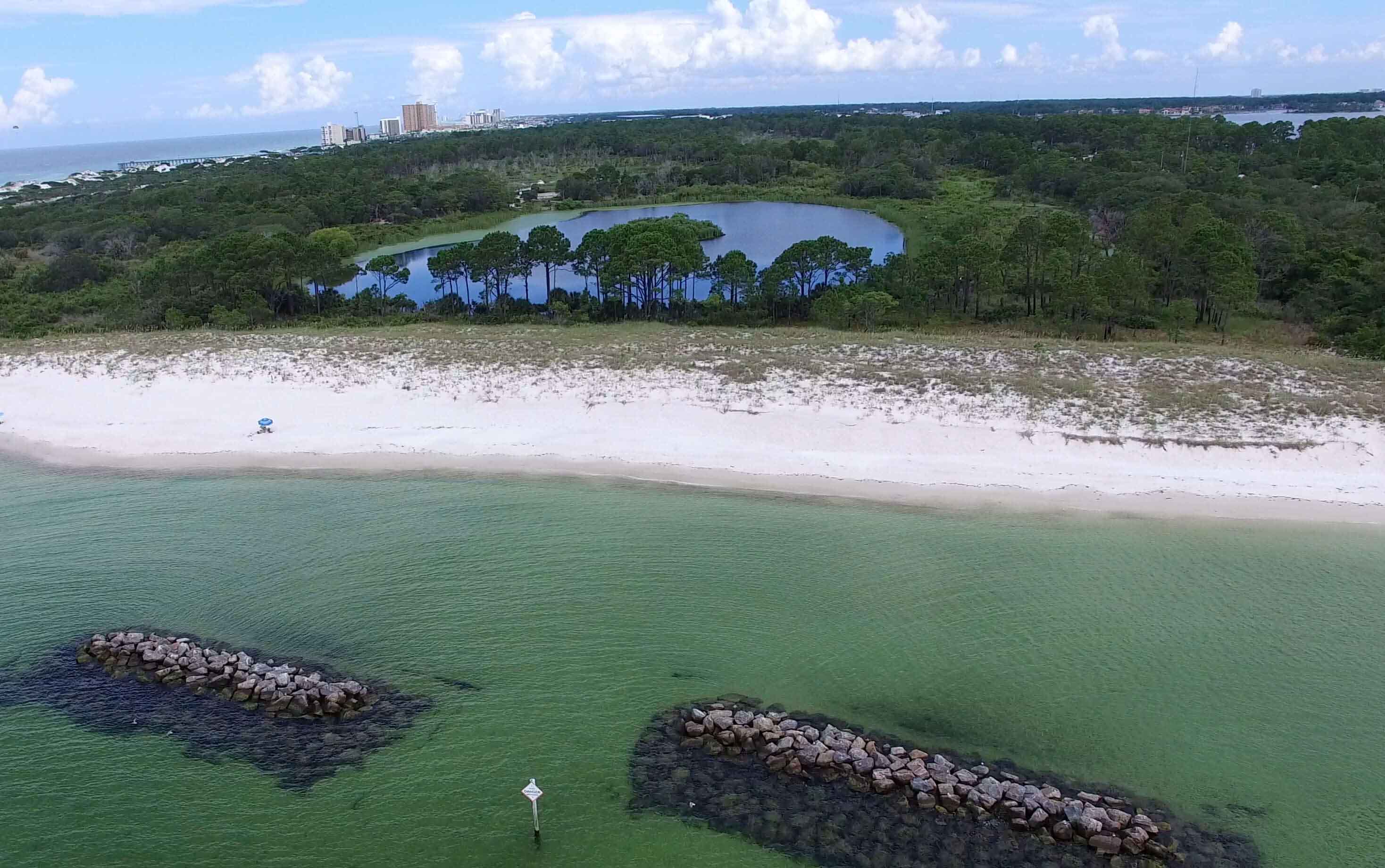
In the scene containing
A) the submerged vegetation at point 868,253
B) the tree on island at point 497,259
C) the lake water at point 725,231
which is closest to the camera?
the submerged vegetation at point 868,253

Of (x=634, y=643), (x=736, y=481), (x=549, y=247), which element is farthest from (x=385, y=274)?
(x=634, y=643)

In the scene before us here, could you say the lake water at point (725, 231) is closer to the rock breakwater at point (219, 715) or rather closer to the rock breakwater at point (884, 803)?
the rock breakwater at point (219, 715)

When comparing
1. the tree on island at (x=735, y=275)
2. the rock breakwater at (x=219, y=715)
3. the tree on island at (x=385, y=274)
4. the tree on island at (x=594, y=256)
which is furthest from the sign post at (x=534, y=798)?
the tree on island at (x=385, y=274)

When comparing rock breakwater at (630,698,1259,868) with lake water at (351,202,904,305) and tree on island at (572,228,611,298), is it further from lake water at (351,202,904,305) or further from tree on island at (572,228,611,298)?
lake water at (351,202,904,305)

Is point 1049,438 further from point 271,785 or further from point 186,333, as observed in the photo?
point 186,333

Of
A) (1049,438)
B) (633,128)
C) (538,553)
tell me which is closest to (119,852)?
(538,553)

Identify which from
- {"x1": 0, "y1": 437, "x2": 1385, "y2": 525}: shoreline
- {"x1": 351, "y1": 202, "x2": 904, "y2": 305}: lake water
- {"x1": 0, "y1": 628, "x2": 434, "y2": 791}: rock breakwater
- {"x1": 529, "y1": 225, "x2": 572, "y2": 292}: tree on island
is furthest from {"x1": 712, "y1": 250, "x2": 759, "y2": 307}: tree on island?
{"x1": 0, "y1": 628, "x2": 434, "y2": 791}: rock breakwater
